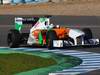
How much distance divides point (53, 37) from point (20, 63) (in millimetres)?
4456

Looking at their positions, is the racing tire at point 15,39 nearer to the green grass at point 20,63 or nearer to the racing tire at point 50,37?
the racing tire at point 50,37

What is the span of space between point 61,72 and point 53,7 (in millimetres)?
31423

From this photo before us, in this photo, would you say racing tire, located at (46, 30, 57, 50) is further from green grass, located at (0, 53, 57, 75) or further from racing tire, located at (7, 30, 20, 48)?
green grass, located at (0, 53, 57, 75)

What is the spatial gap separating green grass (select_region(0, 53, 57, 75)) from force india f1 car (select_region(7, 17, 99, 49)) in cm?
280

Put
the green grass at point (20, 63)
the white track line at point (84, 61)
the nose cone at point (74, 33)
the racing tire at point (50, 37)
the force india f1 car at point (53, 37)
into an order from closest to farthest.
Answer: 1. the green grass at point (20, 63)
2. the white track line at point (84, 61)
3. the racing tire at point (50, 37)
4. the force india f1 car at point (53, 37)
5. the nose cone at point (74, 33)

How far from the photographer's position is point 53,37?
1759cm

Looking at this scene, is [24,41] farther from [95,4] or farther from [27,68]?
[95,4]

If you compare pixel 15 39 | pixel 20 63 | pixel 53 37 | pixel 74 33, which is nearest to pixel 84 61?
pixel 20 63

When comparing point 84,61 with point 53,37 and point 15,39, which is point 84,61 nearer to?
point 53,37

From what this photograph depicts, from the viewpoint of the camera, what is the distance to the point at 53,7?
143ft

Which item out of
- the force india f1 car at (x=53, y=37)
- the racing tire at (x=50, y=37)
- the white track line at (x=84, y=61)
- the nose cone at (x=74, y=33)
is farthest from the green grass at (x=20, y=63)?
the nose cone at (x=74, y=33)

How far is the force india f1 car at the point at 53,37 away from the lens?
1772cm

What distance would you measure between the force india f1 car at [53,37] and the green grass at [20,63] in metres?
2.80

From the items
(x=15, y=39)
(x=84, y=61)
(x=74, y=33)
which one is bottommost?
(x=84, y=61)
